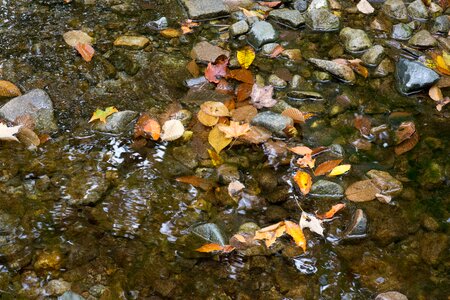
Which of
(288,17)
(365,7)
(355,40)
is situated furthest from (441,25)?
(288,17)

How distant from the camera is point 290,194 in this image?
327 centimetres

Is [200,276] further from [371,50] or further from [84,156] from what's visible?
[371,50]

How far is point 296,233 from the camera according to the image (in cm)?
298

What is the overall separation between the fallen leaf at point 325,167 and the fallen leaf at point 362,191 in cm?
21

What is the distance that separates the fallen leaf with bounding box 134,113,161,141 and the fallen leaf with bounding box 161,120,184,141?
0.05m

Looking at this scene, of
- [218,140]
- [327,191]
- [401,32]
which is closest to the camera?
[327,191]

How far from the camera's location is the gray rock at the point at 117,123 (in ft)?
11.8

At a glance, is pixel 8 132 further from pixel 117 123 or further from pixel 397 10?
pixel 397 10

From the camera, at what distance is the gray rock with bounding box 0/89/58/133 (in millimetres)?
3533

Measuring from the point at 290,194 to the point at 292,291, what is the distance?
0.76 metres

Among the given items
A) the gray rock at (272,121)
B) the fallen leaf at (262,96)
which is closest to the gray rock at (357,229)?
the gray rock at (272,121)

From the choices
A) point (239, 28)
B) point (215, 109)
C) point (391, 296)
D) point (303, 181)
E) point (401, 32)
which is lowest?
point (391, 296)

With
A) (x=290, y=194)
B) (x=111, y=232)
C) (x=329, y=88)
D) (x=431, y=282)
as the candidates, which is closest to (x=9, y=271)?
(x=111, y=232)

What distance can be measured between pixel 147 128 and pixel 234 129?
0.69 metres
